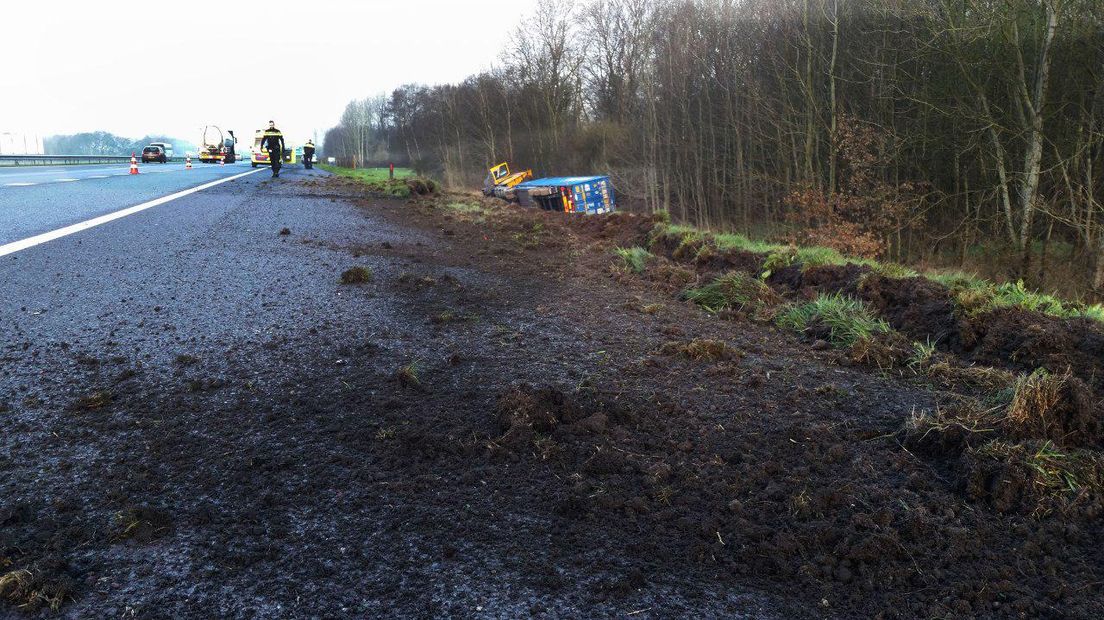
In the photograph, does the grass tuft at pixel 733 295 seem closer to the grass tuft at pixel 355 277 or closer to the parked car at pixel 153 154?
the grass tuft at pixel 355 277

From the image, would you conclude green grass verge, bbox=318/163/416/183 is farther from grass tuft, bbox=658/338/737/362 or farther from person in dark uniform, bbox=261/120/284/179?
grass tuft, bbox=658/338/737/362

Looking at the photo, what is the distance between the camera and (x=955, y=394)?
2758 millimetres

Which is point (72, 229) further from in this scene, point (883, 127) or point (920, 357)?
point (883, 127)

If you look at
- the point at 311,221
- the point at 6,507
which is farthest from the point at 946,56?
the point at 6,507

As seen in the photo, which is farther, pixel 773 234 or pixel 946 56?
pixel 773 234

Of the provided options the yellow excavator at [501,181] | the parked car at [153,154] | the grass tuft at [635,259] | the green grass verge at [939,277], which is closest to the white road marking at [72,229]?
the grass tuft at [635,259]

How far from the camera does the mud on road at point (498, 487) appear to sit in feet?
5.05

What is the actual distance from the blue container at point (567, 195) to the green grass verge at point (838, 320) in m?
21.7

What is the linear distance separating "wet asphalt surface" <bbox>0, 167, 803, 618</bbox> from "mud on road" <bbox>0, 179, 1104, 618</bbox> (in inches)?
0.4

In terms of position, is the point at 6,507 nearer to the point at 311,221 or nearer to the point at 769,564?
the point at 769,564

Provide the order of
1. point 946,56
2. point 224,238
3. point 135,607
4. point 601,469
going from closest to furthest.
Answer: point 135,607 < point 601,469 < point 224,238 < point 946,56

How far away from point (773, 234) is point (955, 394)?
2327 centimetres

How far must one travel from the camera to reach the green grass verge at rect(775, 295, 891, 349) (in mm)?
3672

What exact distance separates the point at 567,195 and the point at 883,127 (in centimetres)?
1114
